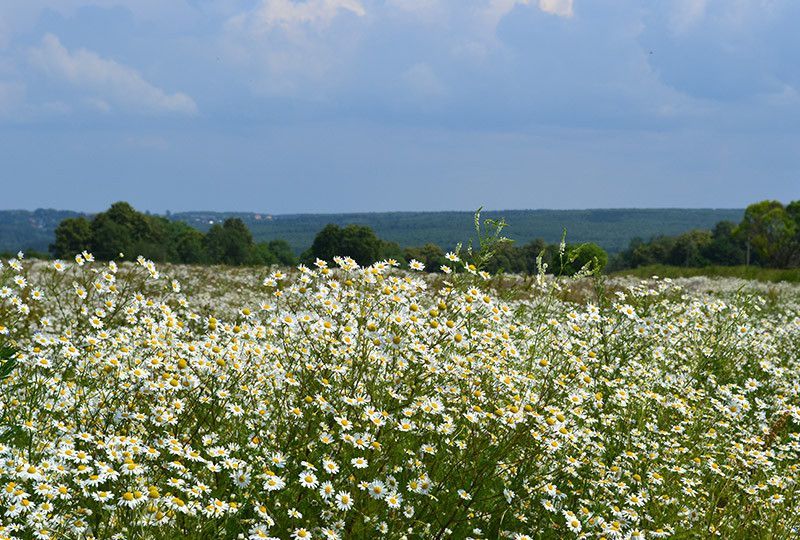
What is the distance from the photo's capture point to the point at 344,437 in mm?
4023

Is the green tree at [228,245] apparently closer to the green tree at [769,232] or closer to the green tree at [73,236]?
the green tree at [73,236]

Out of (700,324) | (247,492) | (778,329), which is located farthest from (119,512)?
(778,329)

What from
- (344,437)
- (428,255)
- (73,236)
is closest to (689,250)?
(428,255)

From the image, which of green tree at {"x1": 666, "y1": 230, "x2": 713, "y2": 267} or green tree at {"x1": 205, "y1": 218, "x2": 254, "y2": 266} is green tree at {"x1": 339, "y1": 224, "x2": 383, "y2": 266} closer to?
green tree at {"x1": 205, "y1": 218, "x2": 254, "y2": 266}

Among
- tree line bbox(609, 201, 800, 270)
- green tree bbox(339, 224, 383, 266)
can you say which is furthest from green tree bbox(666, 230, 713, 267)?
green tree bbox(339, 224, 383, 266)

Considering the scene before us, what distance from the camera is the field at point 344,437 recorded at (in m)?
3.60

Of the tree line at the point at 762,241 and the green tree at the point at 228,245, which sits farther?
the tree line at the point at 762,241

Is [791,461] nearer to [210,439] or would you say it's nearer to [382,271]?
[382,271]

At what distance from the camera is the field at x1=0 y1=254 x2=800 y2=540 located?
360 centimetres

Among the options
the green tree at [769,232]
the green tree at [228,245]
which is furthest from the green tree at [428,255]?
the green tree at [769,232]

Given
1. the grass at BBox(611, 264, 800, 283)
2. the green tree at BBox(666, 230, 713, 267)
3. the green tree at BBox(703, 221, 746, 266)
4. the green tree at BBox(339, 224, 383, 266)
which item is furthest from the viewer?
the green tree at BBox(666, 230, 713, 267)

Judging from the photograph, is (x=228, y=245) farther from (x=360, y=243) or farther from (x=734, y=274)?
(x=734, y=274)

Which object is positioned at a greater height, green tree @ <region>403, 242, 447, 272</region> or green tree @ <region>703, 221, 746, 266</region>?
green tree @ <region>403, 242, 447, 272</region>

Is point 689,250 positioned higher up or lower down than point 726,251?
lower down
